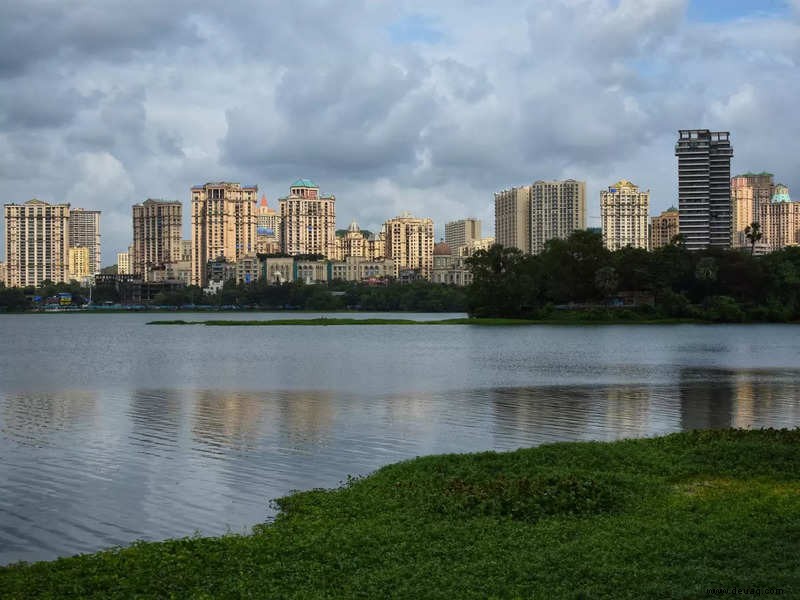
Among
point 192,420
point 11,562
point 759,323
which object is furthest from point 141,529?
point 759,323

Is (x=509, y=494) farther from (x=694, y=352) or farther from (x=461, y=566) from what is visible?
(x=694, y=352)

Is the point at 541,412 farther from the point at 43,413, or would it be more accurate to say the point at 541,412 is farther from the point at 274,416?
the point at 43,413

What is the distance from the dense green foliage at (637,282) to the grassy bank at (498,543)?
10260cm

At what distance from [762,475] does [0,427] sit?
2194 cm

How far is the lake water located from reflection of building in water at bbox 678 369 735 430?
0.10m

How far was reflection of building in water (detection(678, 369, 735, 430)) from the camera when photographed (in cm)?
2714

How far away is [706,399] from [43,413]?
24220mm

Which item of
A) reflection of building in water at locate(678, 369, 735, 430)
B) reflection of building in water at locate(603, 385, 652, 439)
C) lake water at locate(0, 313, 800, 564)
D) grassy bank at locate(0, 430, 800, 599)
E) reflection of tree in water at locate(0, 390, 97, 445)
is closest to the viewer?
grassy bank at locate(0, 430, 800, 599)

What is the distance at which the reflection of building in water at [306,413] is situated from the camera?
2538 cm

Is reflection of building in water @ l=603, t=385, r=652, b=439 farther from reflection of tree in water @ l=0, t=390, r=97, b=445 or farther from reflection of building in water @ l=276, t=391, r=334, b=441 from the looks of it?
reflection of tree in water @ l=0, t=390, r=97, b=445

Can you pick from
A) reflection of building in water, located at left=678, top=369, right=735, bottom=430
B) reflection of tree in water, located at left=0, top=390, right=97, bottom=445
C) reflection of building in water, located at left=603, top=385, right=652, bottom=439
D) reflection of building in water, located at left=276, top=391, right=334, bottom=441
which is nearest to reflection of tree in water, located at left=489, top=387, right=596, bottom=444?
reflection of building in water, located at left=603, top=385, right=652, bottom=439

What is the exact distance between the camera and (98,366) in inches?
2117

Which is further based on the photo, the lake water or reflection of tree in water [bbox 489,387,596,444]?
reflection of tree in water [bbox 489,387,596,444]

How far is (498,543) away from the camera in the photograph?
12.1 m
